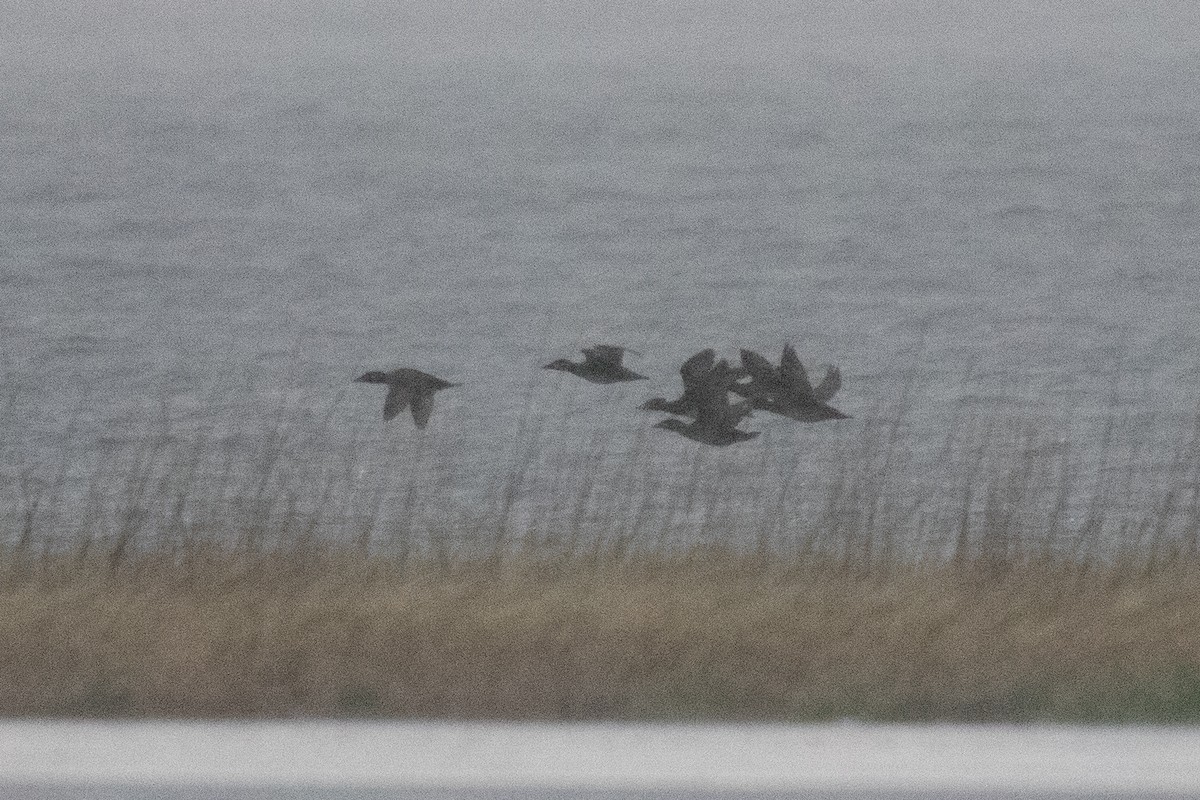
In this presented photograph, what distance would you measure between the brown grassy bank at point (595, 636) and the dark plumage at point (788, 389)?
274mm

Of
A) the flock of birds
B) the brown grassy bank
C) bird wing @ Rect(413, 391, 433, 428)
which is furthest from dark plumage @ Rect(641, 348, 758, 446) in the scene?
bird wing @ Rect(413, 391, 433, 428)

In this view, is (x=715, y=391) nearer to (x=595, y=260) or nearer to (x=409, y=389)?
(x=595, y=260)

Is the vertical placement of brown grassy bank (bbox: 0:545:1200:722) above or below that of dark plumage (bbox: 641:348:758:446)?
below

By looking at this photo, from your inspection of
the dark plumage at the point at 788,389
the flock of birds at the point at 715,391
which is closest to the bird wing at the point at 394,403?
the flock of birds at the point at 715,391

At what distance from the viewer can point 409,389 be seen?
201 inches

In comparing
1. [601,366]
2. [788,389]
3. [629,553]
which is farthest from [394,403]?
[788,389]

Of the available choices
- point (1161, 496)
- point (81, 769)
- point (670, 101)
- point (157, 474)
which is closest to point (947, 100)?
point (670, 101)

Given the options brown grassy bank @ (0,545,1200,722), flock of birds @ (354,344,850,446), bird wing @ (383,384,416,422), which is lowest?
brown grassy bank @ (0,545,1200,722)

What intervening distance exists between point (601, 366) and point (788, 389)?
35 cm

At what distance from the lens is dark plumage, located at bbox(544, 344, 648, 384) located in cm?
512

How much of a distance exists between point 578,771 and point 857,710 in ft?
1.72

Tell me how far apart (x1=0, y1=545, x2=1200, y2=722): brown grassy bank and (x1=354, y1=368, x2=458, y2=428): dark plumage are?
0.89 ft

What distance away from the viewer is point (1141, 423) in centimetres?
511

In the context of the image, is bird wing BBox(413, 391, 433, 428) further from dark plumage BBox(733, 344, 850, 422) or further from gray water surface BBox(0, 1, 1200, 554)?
dark plumage BBox(733, 344, 850, 422)
